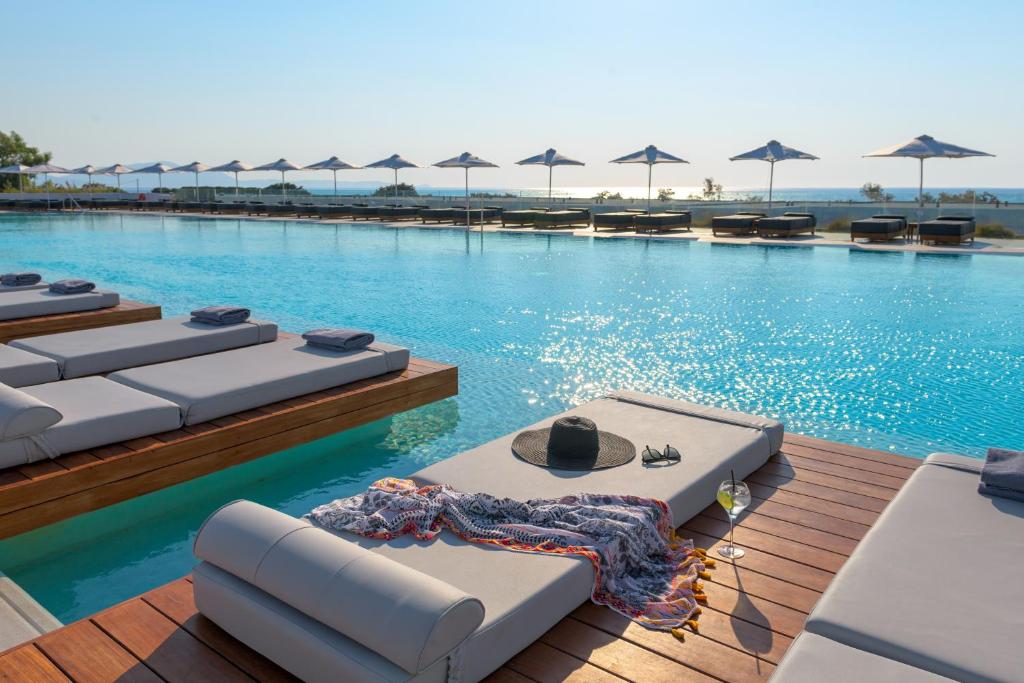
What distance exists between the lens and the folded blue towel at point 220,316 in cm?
645

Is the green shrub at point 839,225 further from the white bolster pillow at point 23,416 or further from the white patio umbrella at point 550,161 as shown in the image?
the white bolster pillow at point 23,416

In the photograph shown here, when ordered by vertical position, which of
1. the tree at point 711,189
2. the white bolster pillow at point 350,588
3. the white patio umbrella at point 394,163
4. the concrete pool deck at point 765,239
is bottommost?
the white bolster pillow at point 350,588

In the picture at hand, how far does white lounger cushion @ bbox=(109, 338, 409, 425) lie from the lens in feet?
15.2

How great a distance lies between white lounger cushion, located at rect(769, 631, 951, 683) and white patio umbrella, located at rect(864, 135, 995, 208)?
20.3 metres

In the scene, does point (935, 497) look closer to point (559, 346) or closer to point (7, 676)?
point (7, 676)

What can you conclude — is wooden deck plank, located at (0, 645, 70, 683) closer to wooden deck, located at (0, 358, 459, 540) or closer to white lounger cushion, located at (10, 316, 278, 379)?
wooden deck, located at (0, 358, 459, 540)

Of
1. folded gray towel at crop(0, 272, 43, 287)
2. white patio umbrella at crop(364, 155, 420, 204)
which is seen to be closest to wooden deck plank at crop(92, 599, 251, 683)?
folded gray towel at crop(0, 272, 43, 287)

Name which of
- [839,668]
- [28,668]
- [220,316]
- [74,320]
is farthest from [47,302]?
[839,668]

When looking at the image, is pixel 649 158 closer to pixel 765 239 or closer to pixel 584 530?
pixel 765 239

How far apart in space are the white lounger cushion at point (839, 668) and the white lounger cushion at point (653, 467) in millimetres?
1093

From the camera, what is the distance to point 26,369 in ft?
16.7

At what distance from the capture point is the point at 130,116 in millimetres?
35031

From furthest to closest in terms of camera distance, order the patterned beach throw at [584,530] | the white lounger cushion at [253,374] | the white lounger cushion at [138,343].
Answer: the white lounger cushion at [138,343]
the white lounger cushion at [253,374]
the patterned beach throw at [584,530]

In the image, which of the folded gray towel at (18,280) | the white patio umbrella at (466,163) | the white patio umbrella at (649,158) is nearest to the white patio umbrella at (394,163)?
the white patio umbrella at (466,163)
